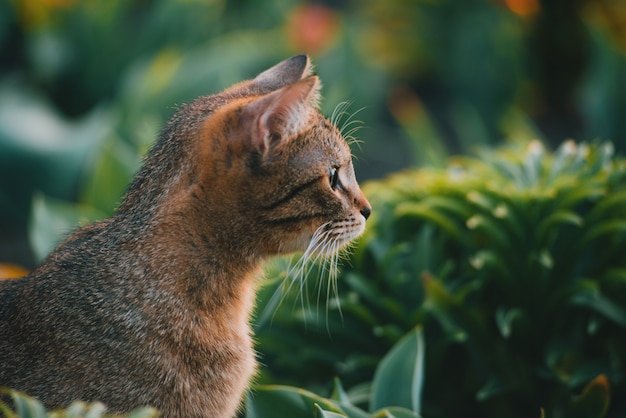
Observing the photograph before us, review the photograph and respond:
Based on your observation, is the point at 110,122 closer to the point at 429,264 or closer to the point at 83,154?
the point at 83,154

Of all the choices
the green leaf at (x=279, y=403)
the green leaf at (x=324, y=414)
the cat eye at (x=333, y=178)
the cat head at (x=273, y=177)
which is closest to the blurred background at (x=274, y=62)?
the green leaf at (x=279, y=403)

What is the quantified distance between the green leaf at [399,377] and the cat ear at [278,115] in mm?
998

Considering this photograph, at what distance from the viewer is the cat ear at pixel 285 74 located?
246 cm

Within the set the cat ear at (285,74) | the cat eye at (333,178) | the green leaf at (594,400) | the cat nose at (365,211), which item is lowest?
the green leaf at (594,400)

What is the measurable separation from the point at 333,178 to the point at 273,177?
0.70 ft

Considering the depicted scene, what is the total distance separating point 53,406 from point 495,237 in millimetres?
1833

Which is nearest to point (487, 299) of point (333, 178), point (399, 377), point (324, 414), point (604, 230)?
point (604, 230)

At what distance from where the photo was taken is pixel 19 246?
16.9 ft

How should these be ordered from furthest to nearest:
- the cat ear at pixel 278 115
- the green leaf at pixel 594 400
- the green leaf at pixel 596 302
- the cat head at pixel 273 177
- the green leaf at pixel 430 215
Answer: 1. the green leaf at pixel 430 215
2. the green leaf at pixel 596 302
3. the green leaf at pixel 594 400
4. the cat head at pixel 273 177
5. the cat ear at pixel 278 115

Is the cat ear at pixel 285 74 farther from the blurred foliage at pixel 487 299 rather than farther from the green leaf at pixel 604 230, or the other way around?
the green leaf at pixel 604 230

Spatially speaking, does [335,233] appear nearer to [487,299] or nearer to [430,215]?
[430,215]

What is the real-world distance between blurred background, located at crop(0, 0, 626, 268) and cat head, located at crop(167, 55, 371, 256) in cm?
140

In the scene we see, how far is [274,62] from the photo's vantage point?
20.1 feet

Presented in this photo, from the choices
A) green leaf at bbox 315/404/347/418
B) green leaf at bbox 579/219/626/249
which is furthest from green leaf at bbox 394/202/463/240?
green leaf at bbox 315/404/347/418
